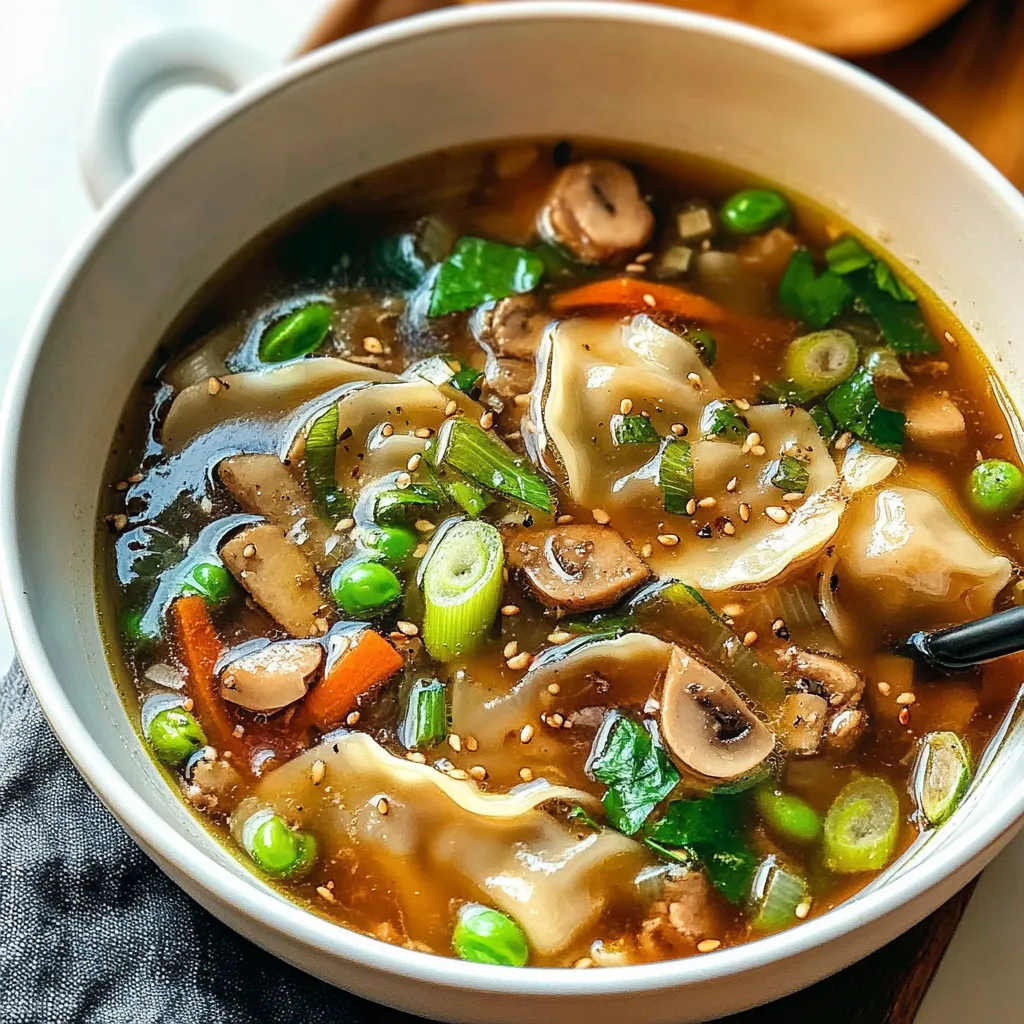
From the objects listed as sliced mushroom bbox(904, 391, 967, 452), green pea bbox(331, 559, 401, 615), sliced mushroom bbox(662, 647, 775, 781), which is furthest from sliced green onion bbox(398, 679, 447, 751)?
sliced mushroom bbox(904, 391, 967, 452)

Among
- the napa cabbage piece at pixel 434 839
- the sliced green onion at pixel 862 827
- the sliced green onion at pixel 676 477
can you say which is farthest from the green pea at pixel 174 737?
the sliced green onion at pixel 862 827

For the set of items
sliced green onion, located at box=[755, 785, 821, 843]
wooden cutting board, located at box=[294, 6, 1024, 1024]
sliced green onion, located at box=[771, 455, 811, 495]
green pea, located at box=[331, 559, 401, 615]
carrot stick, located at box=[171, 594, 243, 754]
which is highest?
wooden cutting board, located at box=[294, 6, 1024, 1024]

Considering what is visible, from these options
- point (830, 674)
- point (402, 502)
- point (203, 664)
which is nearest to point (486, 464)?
point (402, 502)

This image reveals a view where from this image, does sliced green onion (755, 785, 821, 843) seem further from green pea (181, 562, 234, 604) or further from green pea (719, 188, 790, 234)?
green pea (719, 188, 790, 234)

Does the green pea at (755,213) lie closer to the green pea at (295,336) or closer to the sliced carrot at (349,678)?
the green pea at (295,336)

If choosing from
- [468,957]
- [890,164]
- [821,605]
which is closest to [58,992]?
[468,957]
